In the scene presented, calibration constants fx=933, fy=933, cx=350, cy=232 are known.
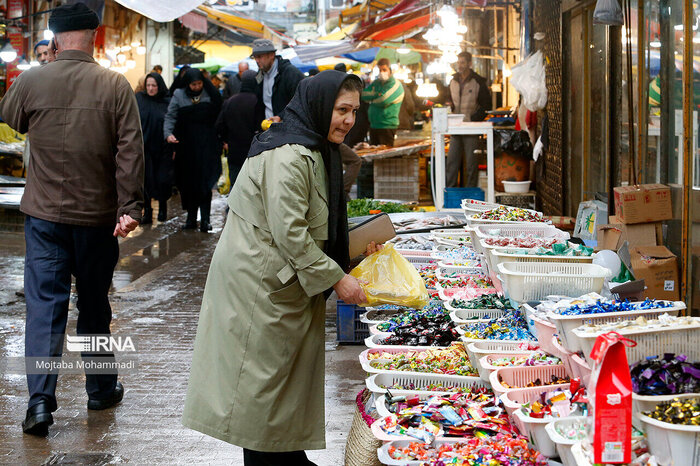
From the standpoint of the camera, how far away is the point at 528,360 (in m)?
4.11

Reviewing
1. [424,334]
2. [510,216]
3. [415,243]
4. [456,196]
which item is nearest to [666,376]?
[424,334]

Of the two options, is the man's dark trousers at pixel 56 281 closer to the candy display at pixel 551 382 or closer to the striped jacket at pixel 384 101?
the candy display at pixel 551 382

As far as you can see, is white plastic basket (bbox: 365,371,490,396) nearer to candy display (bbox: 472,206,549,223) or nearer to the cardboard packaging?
the cardboard packaging

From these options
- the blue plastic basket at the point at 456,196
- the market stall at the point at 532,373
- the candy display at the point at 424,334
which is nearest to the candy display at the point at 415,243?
the market stall at the point at 532,373

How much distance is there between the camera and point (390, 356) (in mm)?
4828

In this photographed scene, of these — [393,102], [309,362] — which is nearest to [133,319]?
[309,362]

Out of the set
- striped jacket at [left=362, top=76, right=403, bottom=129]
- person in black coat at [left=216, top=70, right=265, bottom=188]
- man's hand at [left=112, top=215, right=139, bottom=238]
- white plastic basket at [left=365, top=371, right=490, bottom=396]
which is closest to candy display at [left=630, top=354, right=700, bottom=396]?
white plastic basket at [left=365, top=371, right=490, bottom=396]

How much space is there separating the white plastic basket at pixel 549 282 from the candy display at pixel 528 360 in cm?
47

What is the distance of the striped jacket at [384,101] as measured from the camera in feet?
57.3

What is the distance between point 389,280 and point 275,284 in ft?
2.27

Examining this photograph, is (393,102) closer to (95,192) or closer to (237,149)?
(237,149)

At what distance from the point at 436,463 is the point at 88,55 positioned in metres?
3.25

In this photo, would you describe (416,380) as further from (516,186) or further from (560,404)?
(516,186)

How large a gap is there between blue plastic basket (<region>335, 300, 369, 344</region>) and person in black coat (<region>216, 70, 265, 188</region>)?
191 inches
